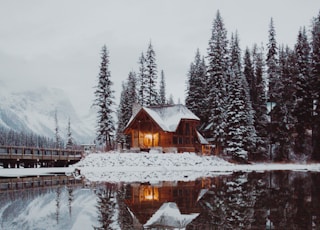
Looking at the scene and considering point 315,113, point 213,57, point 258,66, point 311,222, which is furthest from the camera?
point 258,66

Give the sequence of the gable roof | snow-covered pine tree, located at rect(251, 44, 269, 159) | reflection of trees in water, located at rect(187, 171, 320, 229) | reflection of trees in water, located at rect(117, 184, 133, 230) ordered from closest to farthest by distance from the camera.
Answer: reflection of trees in water, located at rect(117, 184, 133, 230)
reflection of trees in water, located at rect(187, 171, 320, 229)
the gable roof
snow-covered pine tree, located at rect(251, 44, 269, 159)

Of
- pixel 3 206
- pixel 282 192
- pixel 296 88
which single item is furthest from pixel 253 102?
pixel 3 206

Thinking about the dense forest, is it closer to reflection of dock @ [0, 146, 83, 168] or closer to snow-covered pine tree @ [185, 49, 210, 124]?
snow-covered pine tree @ [185, 49, 210, 124]

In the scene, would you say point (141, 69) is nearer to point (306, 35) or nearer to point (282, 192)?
point (306, 35)

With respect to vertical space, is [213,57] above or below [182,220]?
above

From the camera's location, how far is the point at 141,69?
62.8 m

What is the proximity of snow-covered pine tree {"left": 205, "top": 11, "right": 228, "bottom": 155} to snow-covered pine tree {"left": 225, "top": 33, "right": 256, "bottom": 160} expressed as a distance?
3.42 ft

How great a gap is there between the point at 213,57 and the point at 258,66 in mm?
16448

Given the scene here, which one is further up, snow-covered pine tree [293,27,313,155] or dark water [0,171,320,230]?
snow-covered pine tree [293,27,313,155]

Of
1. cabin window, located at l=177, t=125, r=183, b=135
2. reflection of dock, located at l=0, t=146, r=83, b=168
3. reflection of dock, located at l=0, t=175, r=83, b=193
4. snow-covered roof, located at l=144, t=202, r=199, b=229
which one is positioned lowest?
reflection of dock, located at l=0, t=175, r=83, b=193

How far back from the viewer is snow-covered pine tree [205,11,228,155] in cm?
5300

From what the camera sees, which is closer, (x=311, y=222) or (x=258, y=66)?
(x=311, y=222)

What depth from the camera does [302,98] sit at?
177 ft

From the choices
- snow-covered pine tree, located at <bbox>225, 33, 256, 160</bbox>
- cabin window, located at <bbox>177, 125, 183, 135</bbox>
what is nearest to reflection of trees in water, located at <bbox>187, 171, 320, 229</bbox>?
cabin window, located at <bbox>177, 125, 183, 135</bbox>
